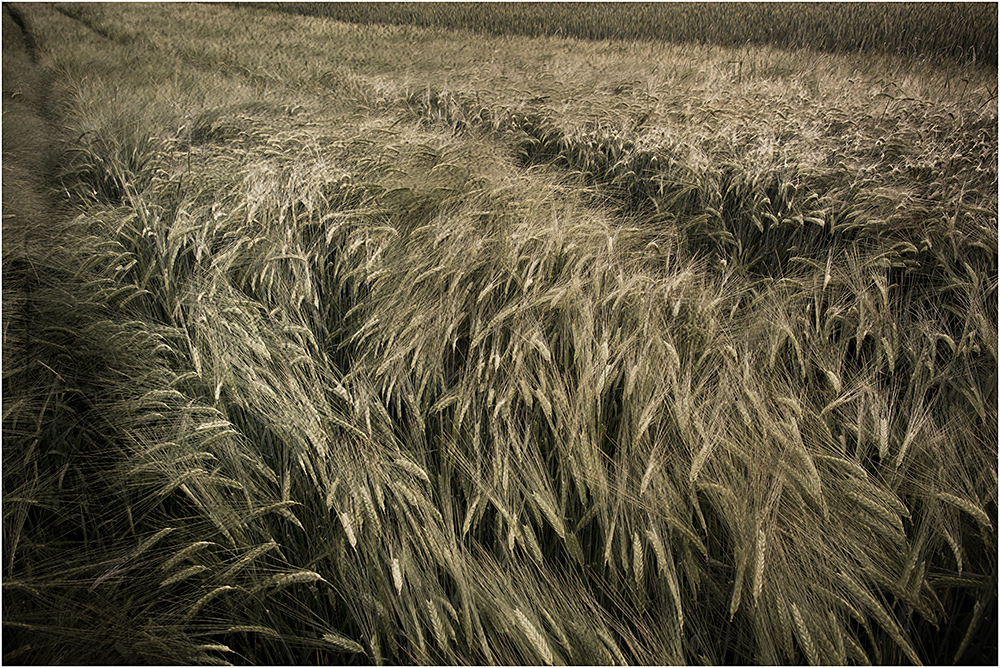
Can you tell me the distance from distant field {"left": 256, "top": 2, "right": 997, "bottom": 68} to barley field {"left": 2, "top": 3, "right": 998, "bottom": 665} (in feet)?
4.29

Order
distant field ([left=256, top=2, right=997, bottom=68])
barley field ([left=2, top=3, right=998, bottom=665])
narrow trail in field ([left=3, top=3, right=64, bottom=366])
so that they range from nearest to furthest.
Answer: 1. barley field ([left=2, top=3, right=998, bottom=665])
2. narrow trail in field ([left=3, top=3, right=64, bottom=366])
3. distant field ([left=256, top=2, right=997, bottom=68])

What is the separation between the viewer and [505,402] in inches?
36.1

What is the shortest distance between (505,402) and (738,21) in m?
6.81

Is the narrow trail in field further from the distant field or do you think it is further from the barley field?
the distant field

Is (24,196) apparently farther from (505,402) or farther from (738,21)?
(738,21)

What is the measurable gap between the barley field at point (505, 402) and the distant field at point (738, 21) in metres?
1.31

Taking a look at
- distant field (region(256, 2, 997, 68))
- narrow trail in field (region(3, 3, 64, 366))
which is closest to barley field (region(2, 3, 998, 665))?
narrow trail in field (region(3, 3, 64, 366))

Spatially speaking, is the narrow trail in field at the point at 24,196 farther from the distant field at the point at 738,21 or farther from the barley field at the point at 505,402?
the distant field at the point at 738,21

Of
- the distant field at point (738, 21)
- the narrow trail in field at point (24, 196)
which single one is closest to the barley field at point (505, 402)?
the narrow trail in field at point (24, 196)

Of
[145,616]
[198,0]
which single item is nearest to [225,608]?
[145,616]

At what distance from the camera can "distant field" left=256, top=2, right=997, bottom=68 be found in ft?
9.60

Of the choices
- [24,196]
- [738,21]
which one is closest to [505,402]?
[24,196]

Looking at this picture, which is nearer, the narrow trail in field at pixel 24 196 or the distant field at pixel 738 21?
the narrow trail in field at pixel 24 196

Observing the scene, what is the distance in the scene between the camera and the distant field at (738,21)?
2.93 meters
